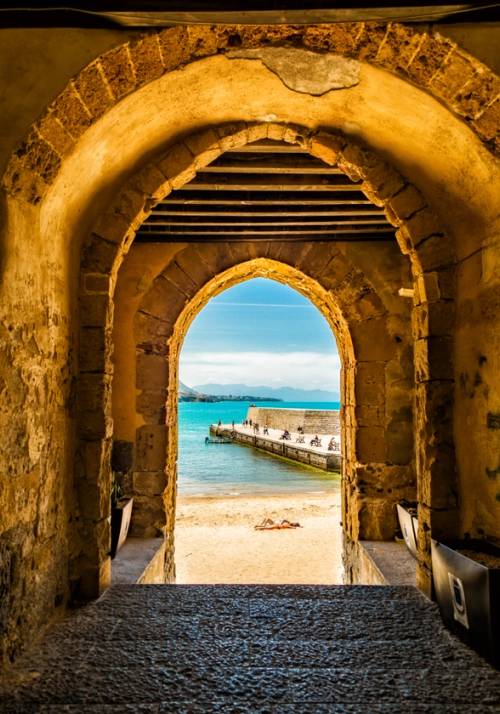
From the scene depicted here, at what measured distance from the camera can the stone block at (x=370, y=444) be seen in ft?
14.4

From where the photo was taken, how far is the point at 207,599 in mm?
2521

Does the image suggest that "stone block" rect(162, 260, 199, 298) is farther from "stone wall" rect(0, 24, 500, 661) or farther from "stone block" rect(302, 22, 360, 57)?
"stone block" rect(302, 22, 360, 57)

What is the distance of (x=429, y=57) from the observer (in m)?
1.98

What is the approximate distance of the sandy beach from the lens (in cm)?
562

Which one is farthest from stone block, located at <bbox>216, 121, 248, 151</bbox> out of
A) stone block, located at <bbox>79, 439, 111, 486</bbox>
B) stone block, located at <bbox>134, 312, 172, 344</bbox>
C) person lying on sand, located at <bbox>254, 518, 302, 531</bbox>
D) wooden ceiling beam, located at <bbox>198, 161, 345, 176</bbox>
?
person lying on sand, located at <bbox>254, 518, 302, 531</bbox>

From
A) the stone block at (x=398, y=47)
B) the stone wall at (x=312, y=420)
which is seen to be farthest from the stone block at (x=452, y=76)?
the stone wall at (x=312, y=420)

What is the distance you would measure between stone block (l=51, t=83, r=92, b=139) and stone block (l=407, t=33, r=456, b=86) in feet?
4.42

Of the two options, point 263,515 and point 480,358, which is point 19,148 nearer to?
point 480,358

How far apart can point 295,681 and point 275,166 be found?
9.27ft

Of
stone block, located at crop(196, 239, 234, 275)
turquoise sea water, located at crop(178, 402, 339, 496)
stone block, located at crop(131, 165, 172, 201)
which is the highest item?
stone block, located at crop(196, 239, 234, 275)

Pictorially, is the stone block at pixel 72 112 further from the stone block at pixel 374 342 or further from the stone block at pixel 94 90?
the stone block at pixel 374 342

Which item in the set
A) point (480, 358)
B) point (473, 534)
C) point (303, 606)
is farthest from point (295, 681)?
point (480, 358)

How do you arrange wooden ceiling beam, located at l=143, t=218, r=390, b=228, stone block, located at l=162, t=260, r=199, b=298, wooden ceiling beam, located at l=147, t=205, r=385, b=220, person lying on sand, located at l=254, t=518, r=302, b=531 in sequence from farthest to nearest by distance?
person lying on sand, located at l=254, t=518, r=302, b=531 → stone block, located at l=162, t=260, r=199, b=298 → wooden ceiling beam, located at l=143, t=218, r=390, b=228 → wooden ceiling beam, located at l=147, t=205, r=385, b=220

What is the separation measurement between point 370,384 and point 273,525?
442 centimetres
